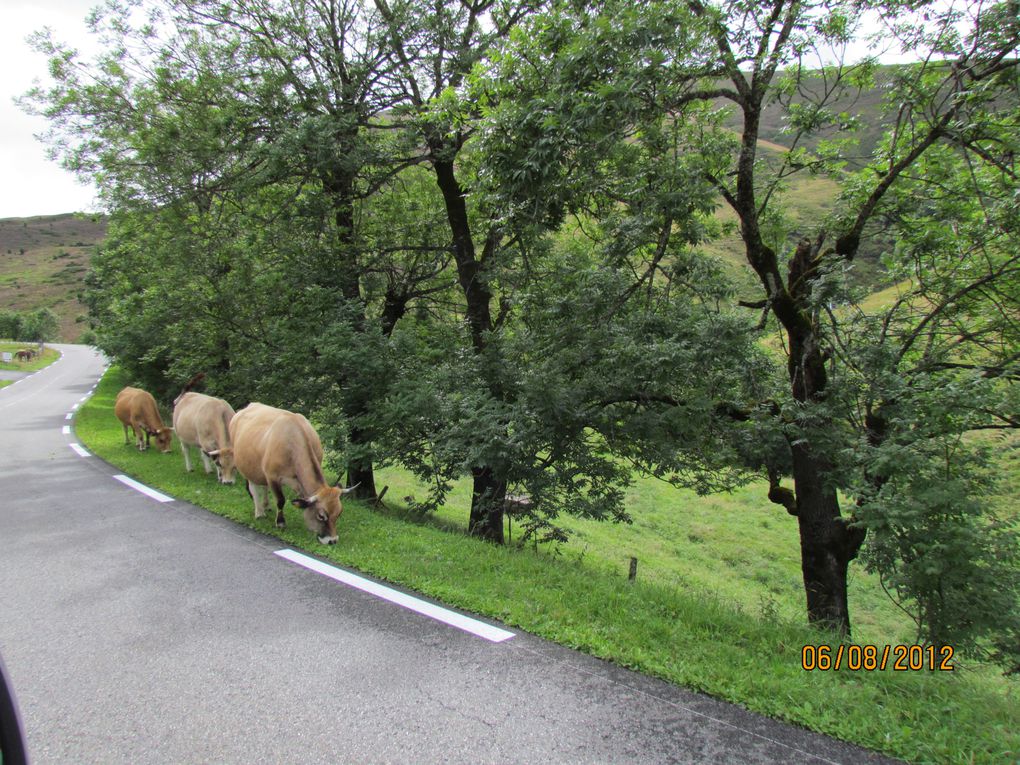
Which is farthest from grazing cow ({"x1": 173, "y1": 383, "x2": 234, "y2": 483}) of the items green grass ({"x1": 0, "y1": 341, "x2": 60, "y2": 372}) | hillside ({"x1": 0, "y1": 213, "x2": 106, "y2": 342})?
hillside ({"x1": 0, "y1": 213, "x2": 106, "y2": 342})

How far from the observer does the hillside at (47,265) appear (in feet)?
371

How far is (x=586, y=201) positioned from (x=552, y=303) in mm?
1566

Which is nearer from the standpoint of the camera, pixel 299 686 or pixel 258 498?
pixel 299 686

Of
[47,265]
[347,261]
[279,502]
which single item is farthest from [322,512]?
[47,265]

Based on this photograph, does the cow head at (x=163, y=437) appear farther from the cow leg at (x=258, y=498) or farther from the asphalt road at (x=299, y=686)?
the asphalt road at (x=299, y=686)

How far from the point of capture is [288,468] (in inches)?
280

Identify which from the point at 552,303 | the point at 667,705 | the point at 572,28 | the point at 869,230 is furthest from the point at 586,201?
the point at 667,705

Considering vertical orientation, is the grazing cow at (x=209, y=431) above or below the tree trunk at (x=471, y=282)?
Result: below

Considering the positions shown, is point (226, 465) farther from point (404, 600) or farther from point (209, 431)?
point (404, 600)

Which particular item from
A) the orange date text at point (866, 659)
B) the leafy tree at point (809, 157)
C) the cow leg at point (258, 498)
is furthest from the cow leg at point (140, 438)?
the orange date text at point (866, 659)

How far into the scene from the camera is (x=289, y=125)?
1013cm

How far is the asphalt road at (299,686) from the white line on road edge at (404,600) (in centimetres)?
9

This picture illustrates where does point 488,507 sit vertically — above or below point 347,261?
below

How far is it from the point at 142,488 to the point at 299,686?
7.64 meters
